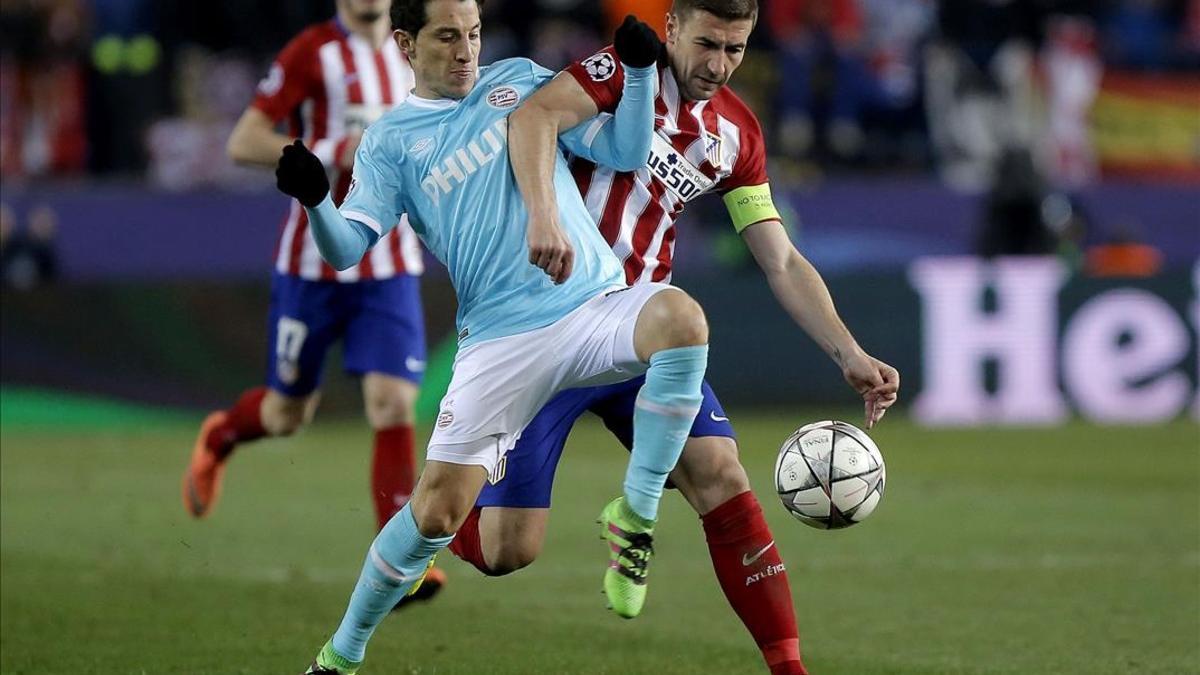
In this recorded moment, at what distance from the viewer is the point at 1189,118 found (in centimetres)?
2008

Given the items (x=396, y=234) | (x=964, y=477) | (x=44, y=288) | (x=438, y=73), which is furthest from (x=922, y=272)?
(x=438, y=73)

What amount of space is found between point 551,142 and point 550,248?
1.42 feet

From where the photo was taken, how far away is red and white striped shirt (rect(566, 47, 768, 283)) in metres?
6.01

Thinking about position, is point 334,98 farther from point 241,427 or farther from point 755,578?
point 755,578

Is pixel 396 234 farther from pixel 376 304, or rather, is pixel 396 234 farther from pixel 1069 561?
pixel 1069 561

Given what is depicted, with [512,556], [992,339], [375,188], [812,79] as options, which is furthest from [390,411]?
[812,79]

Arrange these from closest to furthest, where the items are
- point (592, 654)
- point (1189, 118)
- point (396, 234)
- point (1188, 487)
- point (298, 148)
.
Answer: point (298, 148)
point (592, 654)
point (396, 234)
point (1188, 487)
point (1189, 118)

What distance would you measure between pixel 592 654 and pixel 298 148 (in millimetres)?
2478

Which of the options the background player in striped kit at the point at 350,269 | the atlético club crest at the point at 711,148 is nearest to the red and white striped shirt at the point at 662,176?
the atlético club crest at the point at 711,148

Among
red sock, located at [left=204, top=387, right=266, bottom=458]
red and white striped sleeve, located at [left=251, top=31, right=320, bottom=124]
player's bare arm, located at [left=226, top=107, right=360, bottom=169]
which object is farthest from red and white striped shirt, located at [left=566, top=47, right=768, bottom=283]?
red sock, located at [left=204, top=387, right=266, bottom=458]

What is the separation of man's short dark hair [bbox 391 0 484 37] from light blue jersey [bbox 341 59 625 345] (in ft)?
0.77

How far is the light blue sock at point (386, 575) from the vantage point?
19.0 feet

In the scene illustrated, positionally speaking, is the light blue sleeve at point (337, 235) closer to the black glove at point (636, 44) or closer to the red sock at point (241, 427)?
the black glove at point (636, 44)

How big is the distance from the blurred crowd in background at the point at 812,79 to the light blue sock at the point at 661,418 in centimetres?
1252
